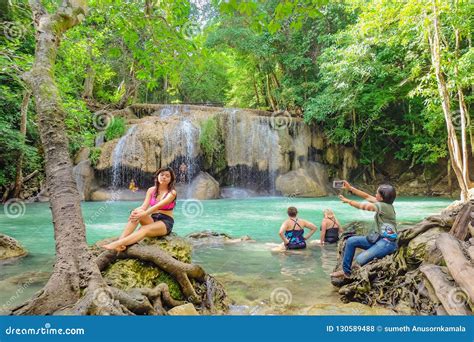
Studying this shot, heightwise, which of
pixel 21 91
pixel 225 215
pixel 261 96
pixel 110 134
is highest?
pixel 261 96

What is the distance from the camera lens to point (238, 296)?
4262 mm

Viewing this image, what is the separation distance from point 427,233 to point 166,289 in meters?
3.26

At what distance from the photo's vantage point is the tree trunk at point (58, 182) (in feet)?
9.04

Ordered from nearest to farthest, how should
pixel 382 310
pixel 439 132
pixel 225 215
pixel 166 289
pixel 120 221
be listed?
pixel 166 289, pixel 382 310, pixel 120 221, pixel 225 215, pixel 439 132

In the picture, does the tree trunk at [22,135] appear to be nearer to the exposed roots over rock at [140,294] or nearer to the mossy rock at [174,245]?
the mossy rock at [174,245]

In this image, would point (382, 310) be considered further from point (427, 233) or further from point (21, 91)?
point (21, 91)

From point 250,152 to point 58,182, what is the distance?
1745 centimetres

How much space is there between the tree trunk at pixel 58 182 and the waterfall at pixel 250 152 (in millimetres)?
16554

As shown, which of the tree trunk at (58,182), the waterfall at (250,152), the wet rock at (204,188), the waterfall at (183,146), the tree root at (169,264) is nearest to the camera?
the tree trunk at (58,182)

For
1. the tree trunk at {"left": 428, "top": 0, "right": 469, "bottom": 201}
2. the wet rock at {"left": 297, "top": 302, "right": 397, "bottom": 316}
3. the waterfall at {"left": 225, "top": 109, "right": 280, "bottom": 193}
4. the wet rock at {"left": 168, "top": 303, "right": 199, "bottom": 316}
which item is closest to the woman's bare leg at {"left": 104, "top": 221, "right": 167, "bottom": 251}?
the wet rock at {"left": 168, "top": 303, "right": 199, "bottom": 316}

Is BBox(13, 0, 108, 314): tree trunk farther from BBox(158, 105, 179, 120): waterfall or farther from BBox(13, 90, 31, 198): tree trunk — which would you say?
BBox(158, 105, 179, 120): waterfall

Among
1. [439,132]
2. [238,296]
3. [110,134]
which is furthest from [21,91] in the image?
[439,132]

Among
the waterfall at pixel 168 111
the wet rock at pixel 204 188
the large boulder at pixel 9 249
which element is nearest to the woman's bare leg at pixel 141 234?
the large boulder at pixel 9 249

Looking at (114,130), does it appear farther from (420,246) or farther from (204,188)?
(420,246)
